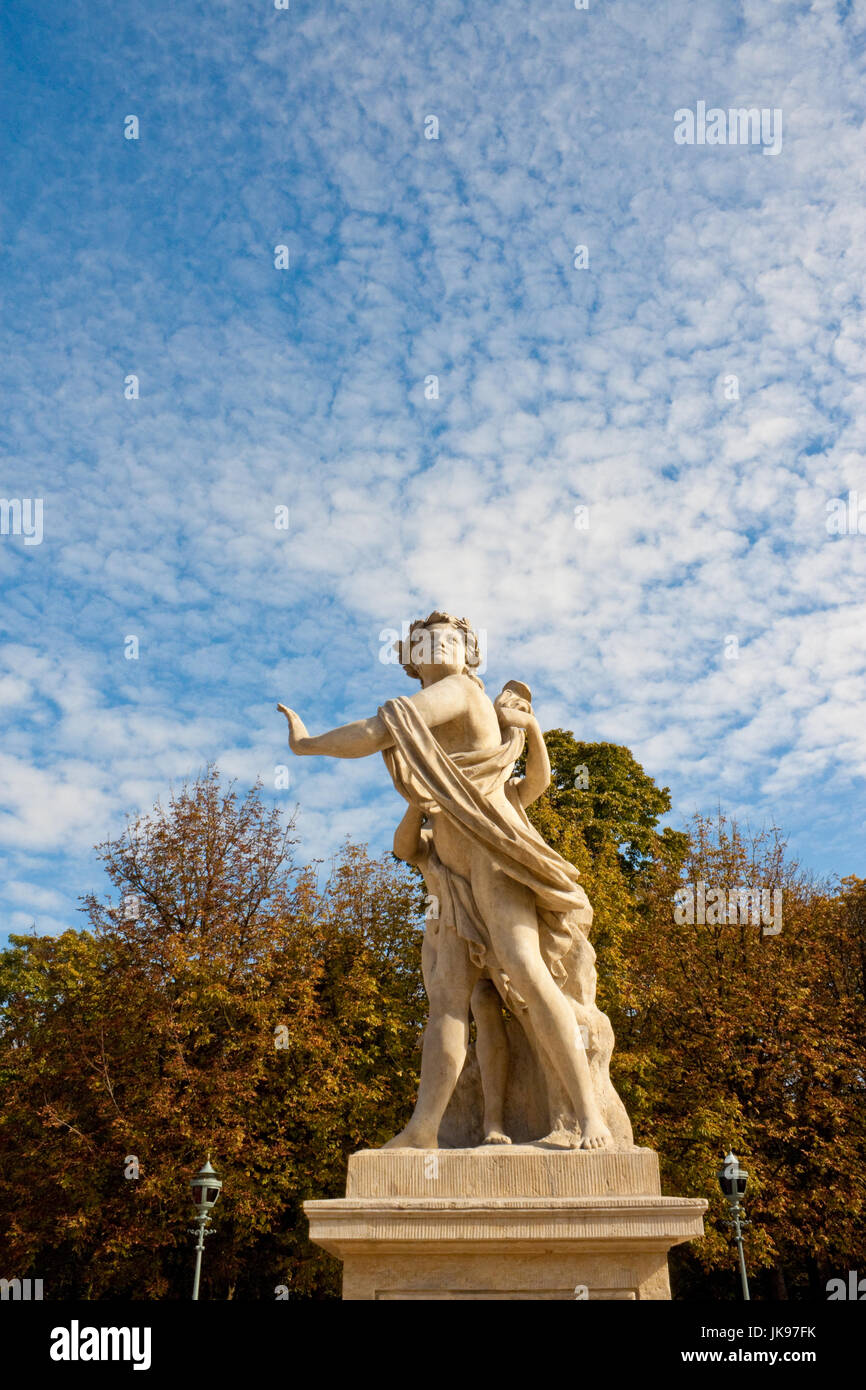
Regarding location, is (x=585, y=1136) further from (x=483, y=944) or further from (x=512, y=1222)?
(x=483, y=944)

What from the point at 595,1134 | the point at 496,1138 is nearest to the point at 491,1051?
the point at 496,1138

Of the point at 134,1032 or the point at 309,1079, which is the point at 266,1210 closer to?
the point at 309,1079

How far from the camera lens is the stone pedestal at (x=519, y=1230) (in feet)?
18.6

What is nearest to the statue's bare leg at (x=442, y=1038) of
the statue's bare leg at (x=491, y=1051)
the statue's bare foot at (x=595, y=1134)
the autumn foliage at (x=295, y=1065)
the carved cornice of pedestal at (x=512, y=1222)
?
the statue's bare leg at (x=491, y=1051)

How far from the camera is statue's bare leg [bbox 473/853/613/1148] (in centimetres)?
620

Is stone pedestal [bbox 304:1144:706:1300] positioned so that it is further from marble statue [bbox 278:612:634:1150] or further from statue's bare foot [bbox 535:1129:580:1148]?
marble statue [bbox 278:612:634:1150]

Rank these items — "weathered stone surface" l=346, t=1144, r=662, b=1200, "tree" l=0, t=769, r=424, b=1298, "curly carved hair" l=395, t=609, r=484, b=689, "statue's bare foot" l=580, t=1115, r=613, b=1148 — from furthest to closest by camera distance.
Result: "tree" l=0, t=769, r=424, b=1298, "curly carved hair" l=395, t=609, r=484, b=689, "statue's bare foot" l=580, t=1115, r=613, b=1148, "weathered stone surface" l=346, t=1144, r=662, b=1200

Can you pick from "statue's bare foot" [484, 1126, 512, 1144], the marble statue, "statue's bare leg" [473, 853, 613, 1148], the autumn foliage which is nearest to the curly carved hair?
the marble statue

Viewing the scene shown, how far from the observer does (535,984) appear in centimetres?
647

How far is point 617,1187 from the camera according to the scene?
5.85 m

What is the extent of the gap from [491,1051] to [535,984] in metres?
0.58

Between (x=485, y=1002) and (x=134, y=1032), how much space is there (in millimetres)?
14330

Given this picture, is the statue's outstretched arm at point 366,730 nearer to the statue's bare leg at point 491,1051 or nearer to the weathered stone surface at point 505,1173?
the statue's bare leg at point 491,1051
